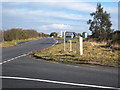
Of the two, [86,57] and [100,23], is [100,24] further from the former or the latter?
[86,57]

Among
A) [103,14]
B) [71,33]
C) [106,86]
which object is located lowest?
[106,86]

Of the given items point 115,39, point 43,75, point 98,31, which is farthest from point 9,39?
point 43,75

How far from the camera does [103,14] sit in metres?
49.7

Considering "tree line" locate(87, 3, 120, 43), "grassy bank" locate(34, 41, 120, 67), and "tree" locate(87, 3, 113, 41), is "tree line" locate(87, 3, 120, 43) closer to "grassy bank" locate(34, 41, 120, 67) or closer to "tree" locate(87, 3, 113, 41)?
"tree" locate(87, 3, 113, 41)

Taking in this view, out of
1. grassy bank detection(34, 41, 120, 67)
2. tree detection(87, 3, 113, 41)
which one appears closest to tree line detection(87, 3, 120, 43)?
tree detection(87, 3, 113, 41)

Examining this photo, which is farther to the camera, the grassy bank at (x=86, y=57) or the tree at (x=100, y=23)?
Result: the tree at (x=100, y=23)

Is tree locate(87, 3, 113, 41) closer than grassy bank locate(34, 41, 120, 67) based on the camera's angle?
No

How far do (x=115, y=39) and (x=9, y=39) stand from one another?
28.0 meters

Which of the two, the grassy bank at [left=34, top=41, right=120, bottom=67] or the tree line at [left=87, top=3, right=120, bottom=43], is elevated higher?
the tree line at [left=87, top=3, right=120, bottom=43]

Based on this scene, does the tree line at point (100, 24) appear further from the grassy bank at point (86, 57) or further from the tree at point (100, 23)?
the grassy bank at point (86, 57)

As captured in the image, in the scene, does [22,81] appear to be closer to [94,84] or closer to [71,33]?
[94,84]

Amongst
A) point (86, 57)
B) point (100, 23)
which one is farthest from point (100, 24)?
point (86, 57)

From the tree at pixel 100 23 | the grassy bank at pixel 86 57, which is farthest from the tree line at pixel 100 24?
the grassy bank at pixel 86 57

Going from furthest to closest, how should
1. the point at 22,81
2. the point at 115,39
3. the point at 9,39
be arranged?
the point at 9,39 → the point at 115,39 → the point at 22,81
